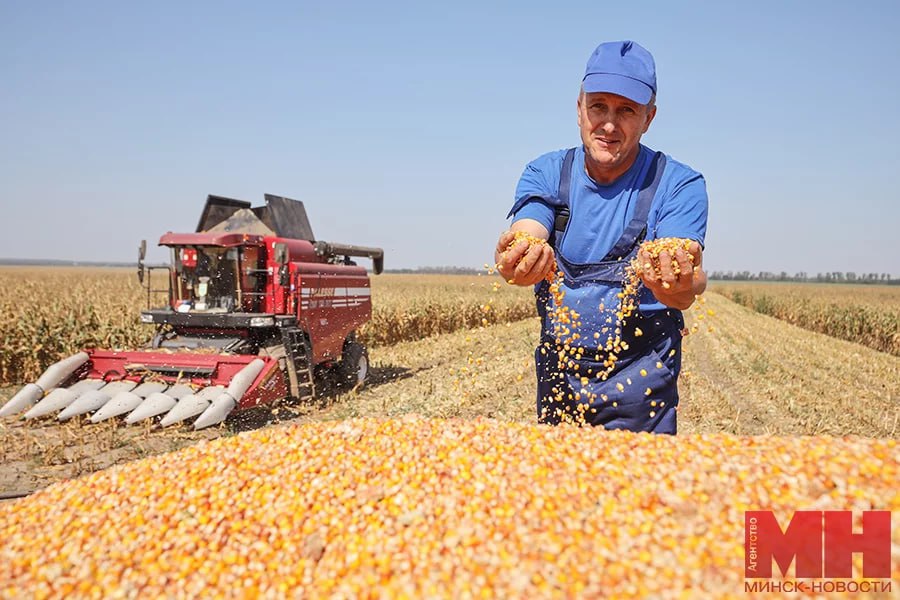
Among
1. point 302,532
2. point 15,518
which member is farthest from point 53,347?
point 302,532

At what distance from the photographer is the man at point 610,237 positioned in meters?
2.46

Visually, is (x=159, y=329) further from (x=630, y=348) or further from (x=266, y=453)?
(x=630, y=348)

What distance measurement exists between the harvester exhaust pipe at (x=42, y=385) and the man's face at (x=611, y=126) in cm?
705

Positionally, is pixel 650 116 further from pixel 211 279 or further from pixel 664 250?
pixel 211 279

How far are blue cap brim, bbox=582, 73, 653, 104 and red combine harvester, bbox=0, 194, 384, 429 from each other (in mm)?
5468

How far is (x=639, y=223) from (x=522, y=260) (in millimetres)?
546

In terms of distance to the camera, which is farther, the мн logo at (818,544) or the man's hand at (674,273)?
the man's hand at (674,273)

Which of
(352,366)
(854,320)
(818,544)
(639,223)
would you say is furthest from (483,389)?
(854,320)

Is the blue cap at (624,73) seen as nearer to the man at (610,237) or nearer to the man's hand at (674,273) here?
the man at (610,237)

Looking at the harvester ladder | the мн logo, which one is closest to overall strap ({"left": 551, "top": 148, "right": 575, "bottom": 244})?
the мн logo

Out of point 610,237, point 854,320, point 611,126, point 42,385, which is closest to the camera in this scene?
point 611,126

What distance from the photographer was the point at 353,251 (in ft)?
36.4

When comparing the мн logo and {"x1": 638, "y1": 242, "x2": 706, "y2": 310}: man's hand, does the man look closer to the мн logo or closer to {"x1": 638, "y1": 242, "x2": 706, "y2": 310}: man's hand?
{"x1": 638, "y1": 242, "x2": 706, "y2": 310}: man's hand

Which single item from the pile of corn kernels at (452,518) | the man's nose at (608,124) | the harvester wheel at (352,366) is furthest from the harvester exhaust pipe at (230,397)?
the man's nose at (608,124)
